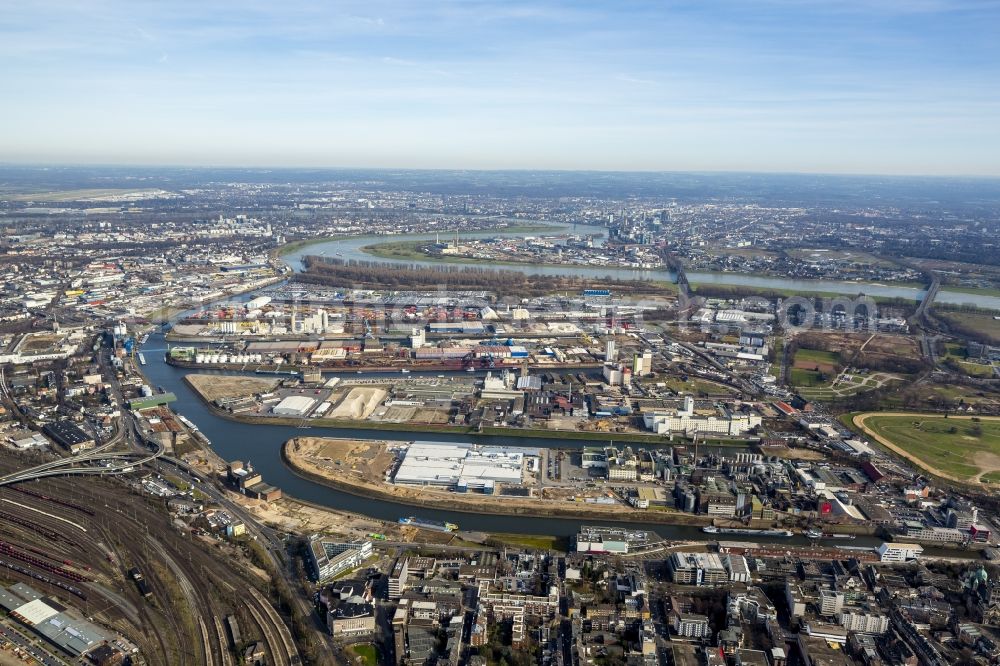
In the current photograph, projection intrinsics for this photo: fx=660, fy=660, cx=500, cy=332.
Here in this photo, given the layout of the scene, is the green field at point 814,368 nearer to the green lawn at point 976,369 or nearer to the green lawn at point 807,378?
the green lawn at point 807,378

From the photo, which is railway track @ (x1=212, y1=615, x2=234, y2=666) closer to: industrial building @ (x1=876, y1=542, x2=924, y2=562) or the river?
industrial building @ (x1=876, y1=542, x2=924, y2=562)

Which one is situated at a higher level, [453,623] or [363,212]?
[363,212]

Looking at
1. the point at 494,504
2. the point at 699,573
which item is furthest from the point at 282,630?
the point at 699,573

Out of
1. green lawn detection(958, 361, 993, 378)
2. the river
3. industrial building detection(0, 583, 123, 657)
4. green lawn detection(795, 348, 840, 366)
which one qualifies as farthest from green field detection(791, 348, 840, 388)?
industrial building detection(0, 583, 123, 657)

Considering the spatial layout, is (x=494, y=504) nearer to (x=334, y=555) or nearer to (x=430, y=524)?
(x=430, y=524)

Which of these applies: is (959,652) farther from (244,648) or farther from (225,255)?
(225,255)

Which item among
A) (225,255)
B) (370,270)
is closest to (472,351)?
(370,270)

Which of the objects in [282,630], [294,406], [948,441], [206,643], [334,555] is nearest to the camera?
[206,643]
